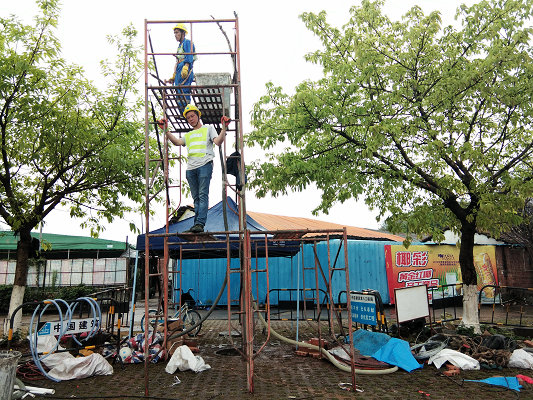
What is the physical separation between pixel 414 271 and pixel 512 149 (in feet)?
29.4

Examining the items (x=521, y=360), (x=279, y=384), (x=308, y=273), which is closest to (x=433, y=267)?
(x=308, y=273)

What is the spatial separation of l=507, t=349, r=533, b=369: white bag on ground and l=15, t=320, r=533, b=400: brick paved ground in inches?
6.3

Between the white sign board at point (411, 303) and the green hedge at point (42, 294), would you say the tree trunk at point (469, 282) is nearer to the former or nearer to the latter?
the white sign board at point (411, 303)

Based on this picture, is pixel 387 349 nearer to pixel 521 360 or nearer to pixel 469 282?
pixel 521 360

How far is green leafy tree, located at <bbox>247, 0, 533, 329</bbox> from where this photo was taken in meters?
8.23

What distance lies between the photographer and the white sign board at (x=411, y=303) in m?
8.71

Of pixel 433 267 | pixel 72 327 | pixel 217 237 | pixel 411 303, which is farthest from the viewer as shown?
pixel 433 267

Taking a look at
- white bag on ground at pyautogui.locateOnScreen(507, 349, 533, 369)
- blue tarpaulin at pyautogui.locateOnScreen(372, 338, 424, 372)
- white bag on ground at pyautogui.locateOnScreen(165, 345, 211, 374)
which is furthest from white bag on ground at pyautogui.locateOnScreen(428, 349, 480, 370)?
white bag on ground at pyautogui.locateOnScreen(165, 345, 211, 374)

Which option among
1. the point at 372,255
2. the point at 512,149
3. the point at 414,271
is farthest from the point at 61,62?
the point at 414,271

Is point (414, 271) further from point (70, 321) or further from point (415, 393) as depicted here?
point (70, 321)

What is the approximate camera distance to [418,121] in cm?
871

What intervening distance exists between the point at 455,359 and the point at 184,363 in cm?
477

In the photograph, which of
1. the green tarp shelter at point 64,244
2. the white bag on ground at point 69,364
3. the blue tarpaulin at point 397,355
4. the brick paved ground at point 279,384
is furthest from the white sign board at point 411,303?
the green tarp shelter at point 64,244

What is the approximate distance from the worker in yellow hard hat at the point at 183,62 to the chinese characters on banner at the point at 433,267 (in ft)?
42.4
